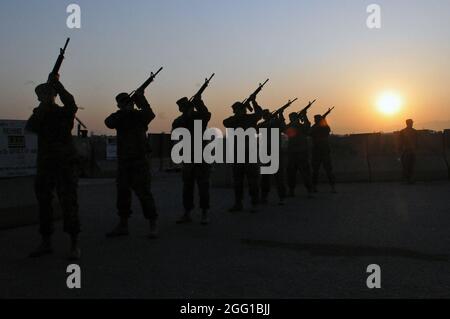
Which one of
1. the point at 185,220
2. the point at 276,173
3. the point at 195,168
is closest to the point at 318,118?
the point at 276,173

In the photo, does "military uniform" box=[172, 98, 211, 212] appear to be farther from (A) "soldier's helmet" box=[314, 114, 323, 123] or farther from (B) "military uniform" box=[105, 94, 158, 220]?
(A) "soldier's helmet" box=[314, 114, 323, 123]

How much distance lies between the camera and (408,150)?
599 inches

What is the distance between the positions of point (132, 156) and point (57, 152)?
136 centimetres

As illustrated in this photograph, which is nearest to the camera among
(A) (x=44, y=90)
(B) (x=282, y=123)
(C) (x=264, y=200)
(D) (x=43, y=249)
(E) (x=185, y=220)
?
(A) (x=44, y=90)

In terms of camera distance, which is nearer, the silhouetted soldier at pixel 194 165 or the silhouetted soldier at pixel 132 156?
the silhouetted soldier at pixel 132 156

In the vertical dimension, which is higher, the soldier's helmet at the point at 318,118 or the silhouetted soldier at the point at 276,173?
the soldier's helmet at the point at 318,118

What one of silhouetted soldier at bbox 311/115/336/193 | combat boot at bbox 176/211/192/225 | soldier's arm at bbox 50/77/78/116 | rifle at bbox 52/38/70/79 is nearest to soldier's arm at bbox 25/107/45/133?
soldier's arm at bbox 50/77/78/116

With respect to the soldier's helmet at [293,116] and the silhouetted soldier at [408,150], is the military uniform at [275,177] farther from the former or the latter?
the silhouetted soldier at [408,150]

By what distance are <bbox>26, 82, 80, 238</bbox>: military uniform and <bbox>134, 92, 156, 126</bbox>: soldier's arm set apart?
1.33m

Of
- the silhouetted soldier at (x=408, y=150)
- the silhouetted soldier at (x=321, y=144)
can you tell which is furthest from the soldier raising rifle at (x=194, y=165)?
the silhouetted soldier at (x=408, y=150)

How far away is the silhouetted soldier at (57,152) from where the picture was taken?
18.5ft

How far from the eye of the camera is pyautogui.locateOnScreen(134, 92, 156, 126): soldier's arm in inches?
274

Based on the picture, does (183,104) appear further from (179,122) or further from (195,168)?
(195,168)

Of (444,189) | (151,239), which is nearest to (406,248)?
(151,239)
